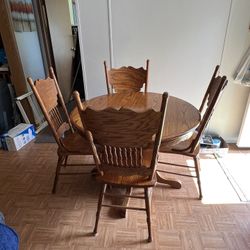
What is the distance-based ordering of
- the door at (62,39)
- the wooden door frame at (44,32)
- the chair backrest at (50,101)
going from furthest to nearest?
the door at (62,39) → the wooden door frame at (44,32) → the chair backrest at (50,101)

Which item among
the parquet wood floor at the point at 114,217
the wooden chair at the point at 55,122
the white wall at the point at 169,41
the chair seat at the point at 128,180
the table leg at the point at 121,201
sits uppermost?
the white wall at the point at 169,41

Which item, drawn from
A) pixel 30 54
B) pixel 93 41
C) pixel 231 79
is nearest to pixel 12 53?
pixel 30 54

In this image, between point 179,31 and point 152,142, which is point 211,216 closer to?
point 152,142

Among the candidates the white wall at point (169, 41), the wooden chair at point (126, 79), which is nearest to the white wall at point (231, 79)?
the white wall at point (169, 41)

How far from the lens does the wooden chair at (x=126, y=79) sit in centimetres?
215

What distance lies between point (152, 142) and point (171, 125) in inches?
9.8

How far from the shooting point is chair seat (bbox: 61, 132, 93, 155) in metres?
1.69

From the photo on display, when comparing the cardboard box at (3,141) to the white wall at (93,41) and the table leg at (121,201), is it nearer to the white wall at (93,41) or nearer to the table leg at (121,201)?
the white wall at (93,41)

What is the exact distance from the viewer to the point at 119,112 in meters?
1.03

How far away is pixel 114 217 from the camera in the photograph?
1.64m

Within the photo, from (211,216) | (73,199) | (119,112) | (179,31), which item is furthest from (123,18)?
(211,216)

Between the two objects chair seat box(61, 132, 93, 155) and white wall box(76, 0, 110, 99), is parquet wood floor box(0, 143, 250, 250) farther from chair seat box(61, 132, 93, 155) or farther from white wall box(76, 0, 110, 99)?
white wall box(76, 0, 110, 99)

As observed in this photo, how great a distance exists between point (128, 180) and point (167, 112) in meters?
0.56

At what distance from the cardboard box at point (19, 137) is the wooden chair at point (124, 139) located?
Answer: 62.7 inches
